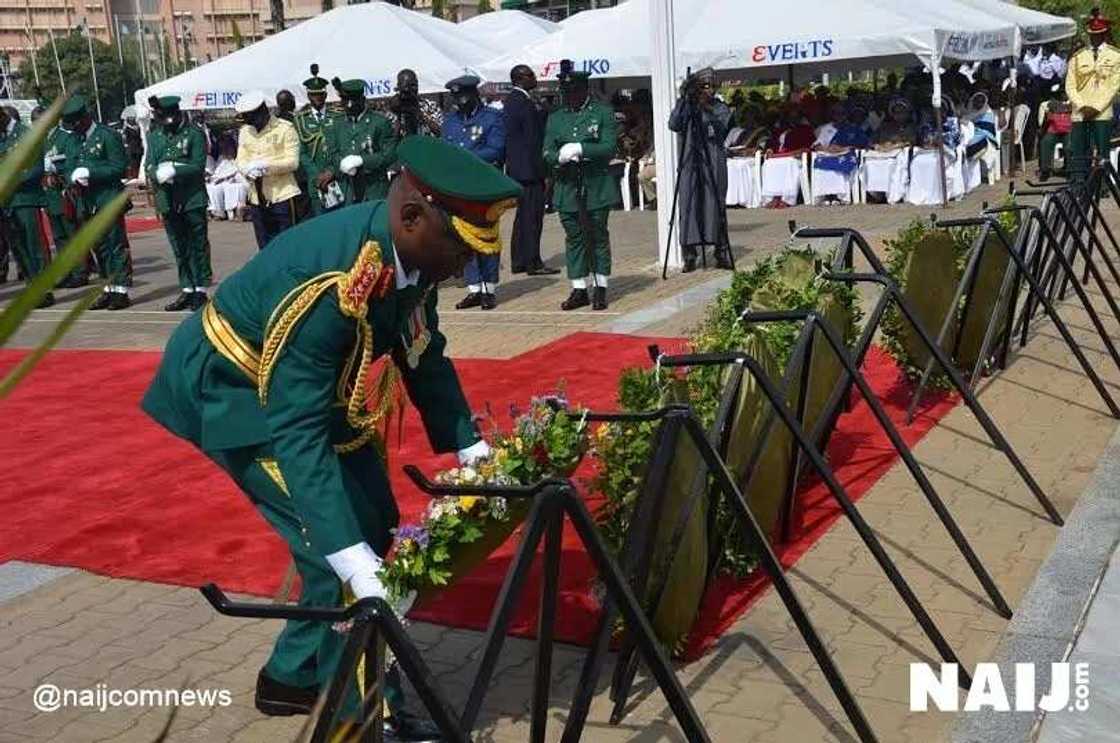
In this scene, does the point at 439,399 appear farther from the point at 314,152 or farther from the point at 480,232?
the point at 314,152

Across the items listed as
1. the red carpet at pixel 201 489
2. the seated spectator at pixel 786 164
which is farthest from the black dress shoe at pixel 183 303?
the seated spectator at pixel 786 164

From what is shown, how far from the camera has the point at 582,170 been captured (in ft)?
33.5

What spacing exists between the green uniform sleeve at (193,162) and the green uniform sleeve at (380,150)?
1.61 m

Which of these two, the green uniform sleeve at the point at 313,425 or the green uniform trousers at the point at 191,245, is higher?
the green uniform sleeve at the point at 313,425

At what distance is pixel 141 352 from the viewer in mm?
10125

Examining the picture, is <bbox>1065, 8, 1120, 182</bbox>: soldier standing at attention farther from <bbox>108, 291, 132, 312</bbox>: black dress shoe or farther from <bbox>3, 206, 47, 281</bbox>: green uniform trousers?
<bbox>3, 206, 47, 281</bbox>: green uniform trousers

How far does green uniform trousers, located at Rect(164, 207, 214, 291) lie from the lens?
11.6 m

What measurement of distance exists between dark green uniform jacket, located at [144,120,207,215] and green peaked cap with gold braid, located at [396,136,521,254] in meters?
8.93

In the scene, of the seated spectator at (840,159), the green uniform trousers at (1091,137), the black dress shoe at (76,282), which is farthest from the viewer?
the seated spectator at (840,159)

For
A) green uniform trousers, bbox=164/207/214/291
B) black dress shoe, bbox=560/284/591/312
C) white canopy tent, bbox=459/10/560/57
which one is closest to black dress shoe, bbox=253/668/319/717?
black dress shoe, bbox=560/284/591/312

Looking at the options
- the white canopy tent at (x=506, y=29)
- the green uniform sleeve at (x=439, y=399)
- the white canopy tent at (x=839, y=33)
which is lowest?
the green uniform sleeve at (x=439, y=399)

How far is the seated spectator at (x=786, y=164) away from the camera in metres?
17.7

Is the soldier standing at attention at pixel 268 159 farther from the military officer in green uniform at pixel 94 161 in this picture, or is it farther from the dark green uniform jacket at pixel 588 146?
the dark green uniform jacket at pixel 588 146

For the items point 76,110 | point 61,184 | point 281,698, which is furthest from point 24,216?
point 281,698
